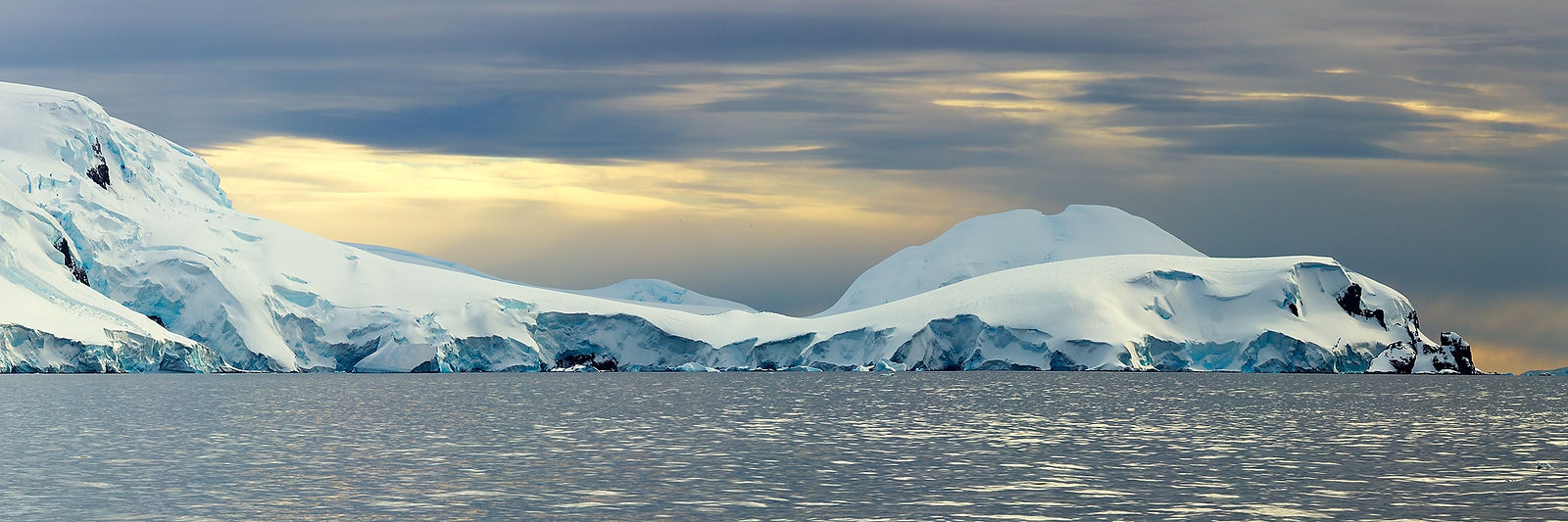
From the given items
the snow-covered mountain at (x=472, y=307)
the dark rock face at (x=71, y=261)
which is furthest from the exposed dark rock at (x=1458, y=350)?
the dark rock face at (x=71, y=261)

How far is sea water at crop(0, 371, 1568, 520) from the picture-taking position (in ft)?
81.3

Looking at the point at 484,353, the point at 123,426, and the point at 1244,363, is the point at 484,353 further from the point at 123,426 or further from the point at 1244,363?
the point at 123,426

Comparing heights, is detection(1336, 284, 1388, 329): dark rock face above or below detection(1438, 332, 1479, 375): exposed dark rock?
above

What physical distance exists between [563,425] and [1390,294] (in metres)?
142

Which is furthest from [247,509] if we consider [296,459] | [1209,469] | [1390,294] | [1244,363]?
[1390,294]

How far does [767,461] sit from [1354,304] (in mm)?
142706

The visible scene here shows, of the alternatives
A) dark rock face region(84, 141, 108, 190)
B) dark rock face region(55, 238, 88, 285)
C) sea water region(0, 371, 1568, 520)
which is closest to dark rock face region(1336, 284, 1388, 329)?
sea water region(0, 371, 1568, 520)

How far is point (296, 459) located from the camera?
34031mm

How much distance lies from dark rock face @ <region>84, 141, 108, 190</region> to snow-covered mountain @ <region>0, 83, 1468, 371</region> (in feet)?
0.81

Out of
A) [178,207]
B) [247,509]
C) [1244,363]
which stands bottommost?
[247,509]

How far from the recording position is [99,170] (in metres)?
150

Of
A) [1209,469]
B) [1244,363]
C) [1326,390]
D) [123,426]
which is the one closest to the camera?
[1209,469]

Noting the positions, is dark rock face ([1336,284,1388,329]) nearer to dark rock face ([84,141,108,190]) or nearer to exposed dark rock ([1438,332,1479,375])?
exposed dark rock ([1438,332,1479,375])

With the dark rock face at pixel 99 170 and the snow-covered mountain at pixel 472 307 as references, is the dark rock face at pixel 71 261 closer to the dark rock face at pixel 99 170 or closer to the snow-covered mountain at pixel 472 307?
the snow-covered mountain at pixel 472 307
